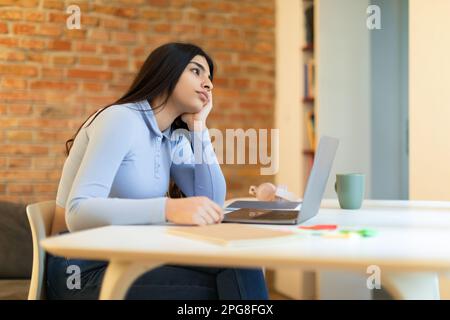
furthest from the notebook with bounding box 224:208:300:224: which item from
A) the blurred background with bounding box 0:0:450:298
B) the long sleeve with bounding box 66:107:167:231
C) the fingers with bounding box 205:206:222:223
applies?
the blurred background with bounding box 0:0:450:298

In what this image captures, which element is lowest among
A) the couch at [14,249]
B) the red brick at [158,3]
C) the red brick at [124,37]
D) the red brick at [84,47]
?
the couch at [14,249]

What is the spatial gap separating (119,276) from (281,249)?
0.26 m

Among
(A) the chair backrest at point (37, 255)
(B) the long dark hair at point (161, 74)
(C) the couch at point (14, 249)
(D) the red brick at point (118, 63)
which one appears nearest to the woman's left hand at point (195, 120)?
(B) the long dark hair at point (161, 74)

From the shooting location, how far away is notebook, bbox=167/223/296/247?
3.12ft

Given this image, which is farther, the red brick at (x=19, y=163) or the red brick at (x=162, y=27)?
the red brick at (x=162, y=27)

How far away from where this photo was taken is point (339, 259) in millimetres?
842

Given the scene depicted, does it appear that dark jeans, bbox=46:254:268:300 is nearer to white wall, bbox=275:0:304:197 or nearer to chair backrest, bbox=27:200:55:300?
chair backrest, bbox=27:200:55:300

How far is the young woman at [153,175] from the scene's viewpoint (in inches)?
48.1

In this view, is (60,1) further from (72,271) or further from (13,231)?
(72,271)

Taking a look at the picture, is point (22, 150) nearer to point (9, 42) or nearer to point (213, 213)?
point (9, 42)

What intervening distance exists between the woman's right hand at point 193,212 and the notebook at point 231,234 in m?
0.04

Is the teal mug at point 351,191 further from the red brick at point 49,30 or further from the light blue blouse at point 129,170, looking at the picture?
the red brick at point 49,30

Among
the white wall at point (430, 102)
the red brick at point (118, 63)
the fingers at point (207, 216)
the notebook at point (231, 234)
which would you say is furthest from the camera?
the red brick at point (118, 63)
